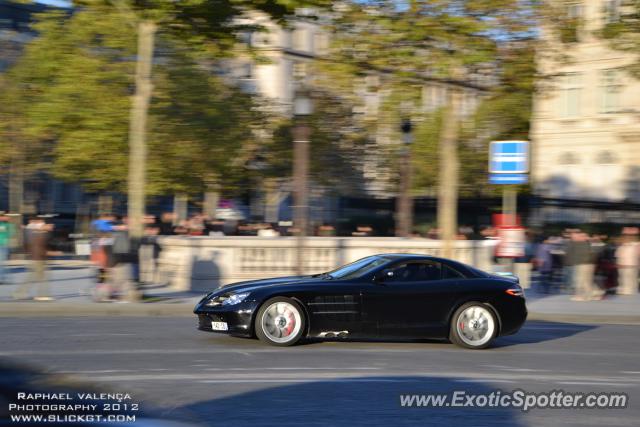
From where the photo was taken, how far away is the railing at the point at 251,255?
22562 mm

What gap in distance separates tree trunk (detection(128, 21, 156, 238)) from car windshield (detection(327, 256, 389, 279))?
722cm

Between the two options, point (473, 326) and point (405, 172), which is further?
point (405, 172)

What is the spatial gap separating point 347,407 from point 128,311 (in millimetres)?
10214

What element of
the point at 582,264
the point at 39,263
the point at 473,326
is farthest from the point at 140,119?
the point at 582,264

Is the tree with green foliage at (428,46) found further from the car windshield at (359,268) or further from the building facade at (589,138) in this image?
the building facade at (589,138)

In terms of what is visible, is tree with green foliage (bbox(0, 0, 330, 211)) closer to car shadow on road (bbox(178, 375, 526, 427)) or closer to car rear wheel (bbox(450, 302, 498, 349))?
car rear wheel (bbox(450, 302, 498, 349))

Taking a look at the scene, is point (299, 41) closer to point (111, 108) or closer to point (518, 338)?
point (111, 108)

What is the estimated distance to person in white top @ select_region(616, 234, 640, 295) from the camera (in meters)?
24.2

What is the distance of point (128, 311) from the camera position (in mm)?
18266

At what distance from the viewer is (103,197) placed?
47094mm

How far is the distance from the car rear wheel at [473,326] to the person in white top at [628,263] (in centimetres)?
1163

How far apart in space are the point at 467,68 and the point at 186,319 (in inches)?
371

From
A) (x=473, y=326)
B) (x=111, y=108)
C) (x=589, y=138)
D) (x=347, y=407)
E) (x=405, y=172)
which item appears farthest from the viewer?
(x=589, y=138)

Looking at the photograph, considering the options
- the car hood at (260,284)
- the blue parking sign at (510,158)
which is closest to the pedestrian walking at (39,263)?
the car hood at (260,284)
